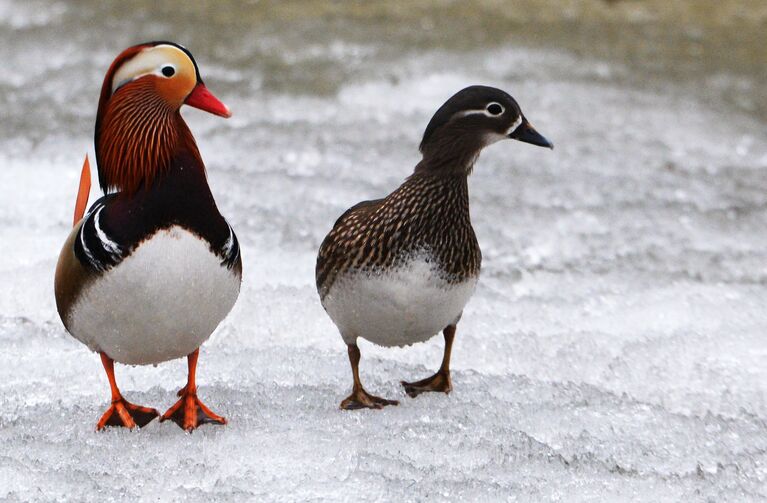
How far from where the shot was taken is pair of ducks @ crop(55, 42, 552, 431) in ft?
11.6

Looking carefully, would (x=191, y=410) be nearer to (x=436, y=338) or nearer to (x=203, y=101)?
(x=203, y=101)

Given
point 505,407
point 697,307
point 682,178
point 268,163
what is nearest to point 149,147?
point 505,407

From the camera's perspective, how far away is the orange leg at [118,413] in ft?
12.7

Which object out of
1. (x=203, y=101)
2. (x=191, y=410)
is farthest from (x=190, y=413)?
(x=203, y=101)

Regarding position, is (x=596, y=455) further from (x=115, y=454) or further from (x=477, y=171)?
(x=477, y=171)

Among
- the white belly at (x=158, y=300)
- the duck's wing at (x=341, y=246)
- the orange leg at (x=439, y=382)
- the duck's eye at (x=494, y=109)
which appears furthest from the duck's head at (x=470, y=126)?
the white belly at (x=158, y=300)

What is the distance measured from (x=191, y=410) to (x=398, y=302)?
85cm

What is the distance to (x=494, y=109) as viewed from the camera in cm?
397

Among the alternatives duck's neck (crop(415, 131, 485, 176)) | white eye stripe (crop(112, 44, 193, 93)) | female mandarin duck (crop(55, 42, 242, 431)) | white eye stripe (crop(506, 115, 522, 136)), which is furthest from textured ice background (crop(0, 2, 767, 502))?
white eye stripe (crop(112, 44, 193, 93))

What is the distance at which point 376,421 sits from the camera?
406 centimetres

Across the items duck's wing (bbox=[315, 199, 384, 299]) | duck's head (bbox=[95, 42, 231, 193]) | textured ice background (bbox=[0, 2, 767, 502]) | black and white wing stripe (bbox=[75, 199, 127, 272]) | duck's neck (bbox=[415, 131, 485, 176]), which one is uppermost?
duck's head (bbox=[95, 42, 231, 193])

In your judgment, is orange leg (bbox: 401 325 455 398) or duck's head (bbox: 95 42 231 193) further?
orange leg (bbox: 401 325 455 398)

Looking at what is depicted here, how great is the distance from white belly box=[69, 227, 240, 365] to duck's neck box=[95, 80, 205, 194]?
23cm

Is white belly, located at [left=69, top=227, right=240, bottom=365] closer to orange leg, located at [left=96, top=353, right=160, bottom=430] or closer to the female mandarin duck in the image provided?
the female mandarin duck
